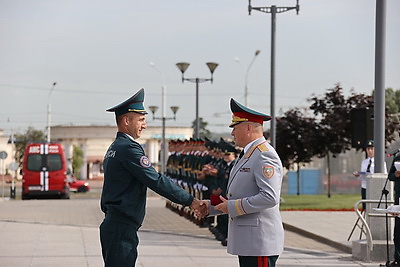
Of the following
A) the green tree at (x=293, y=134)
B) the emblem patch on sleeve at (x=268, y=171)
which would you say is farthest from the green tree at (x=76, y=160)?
the emblem patch on sleeve at (x=268, y=171)

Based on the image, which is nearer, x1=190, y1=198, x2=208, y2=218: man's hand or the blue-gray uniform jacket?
the blue-gray uniform jacket

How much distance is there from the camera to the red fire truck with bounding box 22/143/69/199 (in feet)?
126

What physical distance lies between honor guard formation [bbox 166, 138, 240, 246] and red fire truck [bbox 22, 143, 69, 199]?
13095 mm

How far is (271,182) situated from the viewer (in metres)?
6.49

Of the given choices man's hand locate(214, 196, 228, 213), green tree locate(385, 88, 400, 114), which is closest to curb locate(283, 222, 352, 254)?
man's hand locate(214, 196, 228, 213)

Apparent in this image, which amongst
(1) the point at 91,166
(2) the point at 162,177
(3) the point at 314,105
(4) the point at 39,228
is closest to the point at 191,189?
(4) the point at 39,228

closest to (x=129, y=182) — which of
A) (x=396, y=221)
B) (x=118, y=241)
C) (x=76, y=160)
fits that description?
(x=118, y=241)

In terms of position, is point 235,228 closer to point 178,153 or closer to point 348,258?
point 348,258

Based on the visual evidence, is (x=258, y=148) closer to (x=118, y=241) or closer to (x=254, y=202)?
(x=254, y=202)

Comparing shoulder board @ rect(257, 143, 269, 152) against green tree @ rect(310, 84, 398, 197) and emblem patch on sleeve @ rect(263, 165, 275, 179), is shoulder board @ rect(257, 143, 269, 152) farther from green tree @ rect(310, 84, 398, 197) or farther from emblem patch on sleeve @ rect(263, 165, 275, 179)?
green tree @ rect(310, 84, 398, 197)

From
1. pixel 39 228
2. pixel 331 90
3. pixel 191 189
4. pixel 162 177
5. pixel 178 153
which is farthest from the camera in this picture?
pixel 331 90

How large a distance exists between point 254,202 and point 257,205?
0.10ft

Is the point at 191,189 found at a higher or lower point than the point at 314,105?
lower

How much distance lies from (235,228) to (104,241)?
104cm
